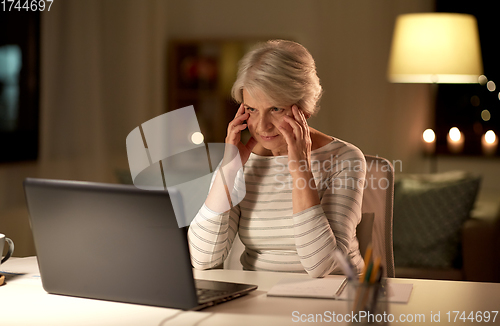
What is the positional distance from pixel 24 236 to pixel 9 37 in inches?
40.4

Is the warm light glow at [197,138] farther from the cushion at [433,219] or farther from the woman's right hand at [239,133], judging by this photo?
the woman's right hand at [239,133]

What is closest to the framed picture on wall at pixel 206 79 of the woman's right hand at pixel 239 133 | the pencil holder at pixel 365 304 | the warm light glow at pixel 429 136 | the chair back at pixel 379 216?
the warm light glow at pixel 429 136

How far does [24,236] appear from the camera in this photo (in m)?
2.76

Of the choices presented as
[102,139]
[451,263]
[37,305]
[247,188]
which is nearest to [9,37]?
[102,139]

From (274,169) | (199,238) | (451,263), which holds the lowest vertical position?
(451,263)

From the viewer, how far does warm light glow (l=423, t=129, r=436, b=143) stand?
3.26m

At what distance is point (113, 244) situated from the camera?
85cm

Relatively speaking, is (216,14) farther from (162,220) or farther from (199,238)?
(162,220)

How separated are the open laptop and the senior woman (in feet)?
1.29

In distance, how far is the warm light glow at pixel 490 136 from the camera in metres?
3.14

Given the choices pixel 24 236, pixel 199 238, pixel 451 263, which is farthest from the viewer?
pixel 24 236

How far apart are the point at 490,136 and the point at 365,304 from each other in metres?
2.74

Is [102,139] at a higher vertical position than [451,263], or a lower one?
higher

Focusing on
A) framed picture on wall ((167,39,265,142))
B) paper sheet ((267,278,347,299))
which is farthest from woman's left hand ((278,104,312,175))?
framed picture on wall ((167,39,265,142))
